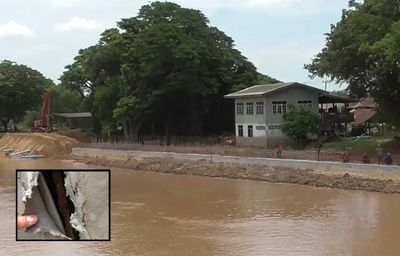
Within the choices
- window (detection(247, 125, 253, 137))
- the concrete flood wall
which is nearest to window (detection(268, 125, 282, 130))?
window (detection(247, 125, 253, 137))

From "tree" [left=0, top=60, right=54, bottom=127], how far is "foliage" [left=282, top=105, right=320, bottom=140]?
123 feet

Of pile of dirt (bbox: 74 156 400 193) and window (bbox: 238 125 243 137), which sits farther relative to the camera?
window (bbox: 238 125 243 137)

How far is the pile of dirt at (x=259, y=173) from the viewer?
28.3m

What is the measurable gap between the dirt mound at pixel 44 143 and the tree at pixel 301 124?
2084 centimetres

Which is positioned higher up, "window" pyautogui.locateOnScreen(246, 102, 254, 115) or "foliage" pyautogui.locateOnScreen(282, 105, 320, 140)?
"window" pyautogui.locateOnScreen(246, 102, 254, 115)

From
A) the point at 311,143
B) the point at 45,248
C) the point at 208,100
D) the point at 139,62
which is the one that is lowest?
the point at 45,248

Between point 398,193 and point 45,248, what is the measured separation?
16.3 metres

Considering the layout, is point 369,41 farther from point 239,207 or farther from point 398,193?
point 239,207

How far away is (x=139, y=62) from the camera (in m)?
50.3

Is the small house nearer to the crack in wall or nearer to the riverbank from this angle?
the riverbank

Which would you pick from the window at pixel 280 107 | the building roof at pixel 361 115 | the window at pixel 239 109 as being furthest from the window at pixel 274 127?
the building roof at pixel 361 115

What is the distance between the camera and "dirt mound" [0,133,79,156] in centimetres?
5472

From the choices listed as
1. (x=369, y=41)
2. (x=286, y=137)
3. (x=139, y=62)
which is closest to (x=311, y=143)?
(x=286, y=137)

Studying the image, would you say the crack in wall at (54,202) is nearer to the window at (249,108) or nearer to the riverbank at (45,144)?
the window at (249,108)
